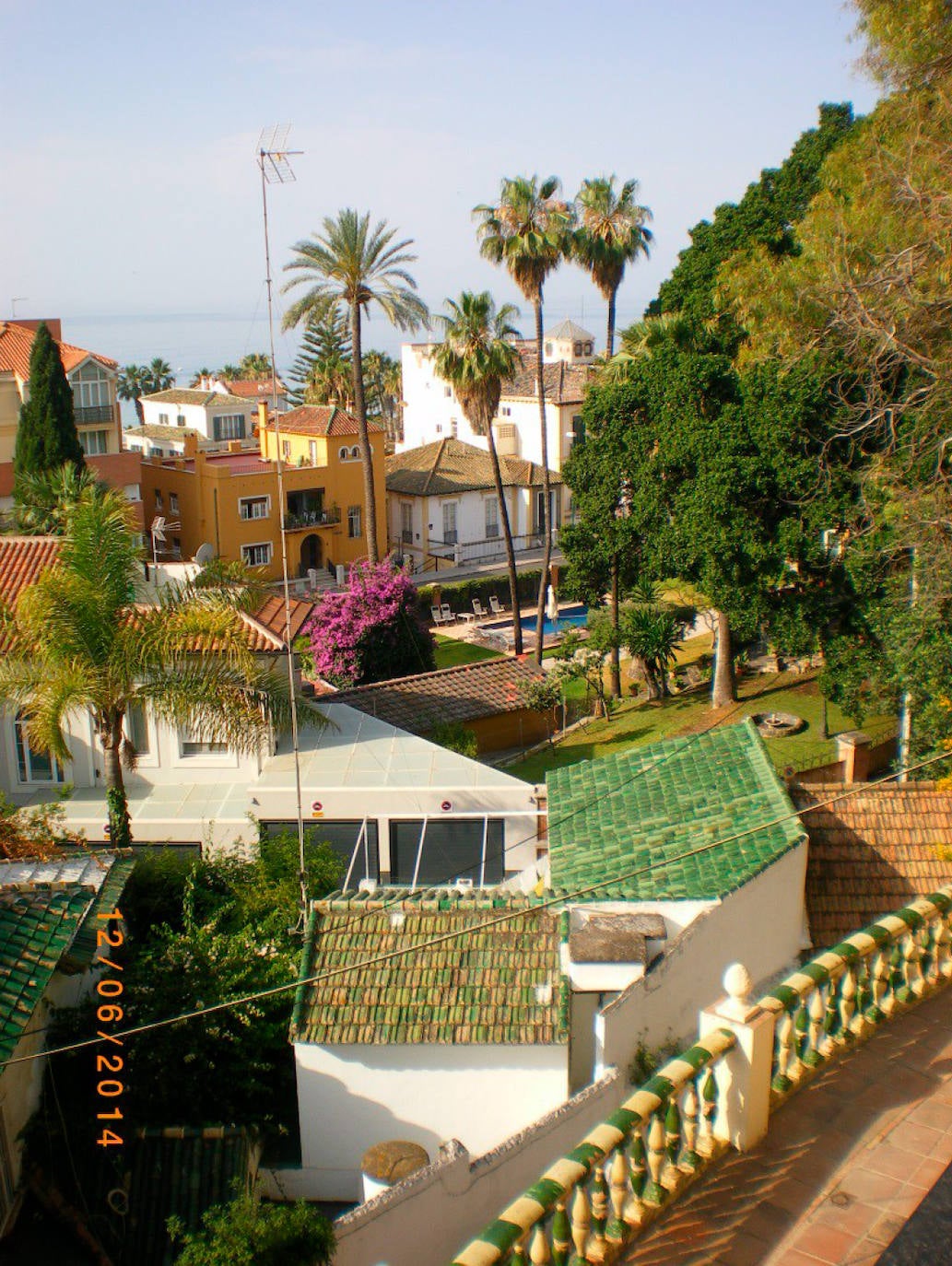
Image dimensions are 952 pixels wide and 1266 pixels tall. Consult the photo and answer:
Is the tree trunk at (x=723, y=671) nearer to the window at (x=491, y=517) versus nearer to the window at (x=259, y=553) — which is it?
the window at (x=259, y=553)

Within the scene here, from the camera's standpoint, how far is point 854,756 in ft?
70.9

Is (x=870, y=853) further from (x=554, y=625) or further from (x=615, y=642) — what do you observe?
(x=554, y=625)

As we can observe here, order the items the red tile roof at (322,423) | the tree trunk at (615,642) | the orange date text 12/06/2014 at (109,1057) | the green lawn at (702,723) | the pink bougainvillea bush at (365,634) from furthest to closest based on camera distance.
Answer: the red tile roof at (322,423) → the pink bougainvillea bush at (365,634) → the tree trunk at (615,642) → the green lawn at (702,723) → the orange date text 12/06/2014 at (109,1057)

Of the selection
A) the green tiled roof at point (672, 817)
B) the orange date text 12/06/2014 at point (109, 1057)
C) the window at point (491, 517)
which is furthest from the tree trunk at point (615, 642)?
the window at point (491, 517)

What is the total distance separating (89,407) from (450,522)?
16847 millimetres

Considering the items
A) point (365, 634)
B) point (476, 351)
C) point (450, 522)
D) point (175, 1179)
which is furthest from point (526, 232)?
point (175, 1179)

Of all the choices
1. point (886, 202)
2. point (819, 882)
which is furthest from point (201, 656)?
point (886, 202)

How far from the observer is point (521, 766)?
27.1 m

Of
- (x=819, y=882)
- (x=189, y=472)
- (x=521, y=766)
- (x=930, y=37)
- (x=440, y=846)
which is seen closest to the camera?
(x=819, y=882)

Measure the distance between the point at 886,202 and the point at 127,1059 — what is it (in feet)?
72.5

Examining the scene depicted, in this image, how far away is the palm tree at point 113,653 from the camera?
49.3 feet

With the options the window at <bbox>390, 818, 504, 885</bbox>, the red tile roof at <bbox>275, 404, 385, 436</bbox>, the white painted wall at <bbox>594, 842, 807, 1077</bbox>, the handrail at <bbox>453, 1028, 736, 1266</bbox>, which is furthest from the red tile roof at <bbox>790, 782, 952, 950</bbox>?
the red tile roof at <bbox>275, 404, 385, 436</bbox>

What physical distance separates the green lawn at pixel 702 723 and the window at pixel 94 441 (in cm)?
2866

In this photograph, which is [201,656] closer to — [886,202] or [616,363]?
[886,202]
